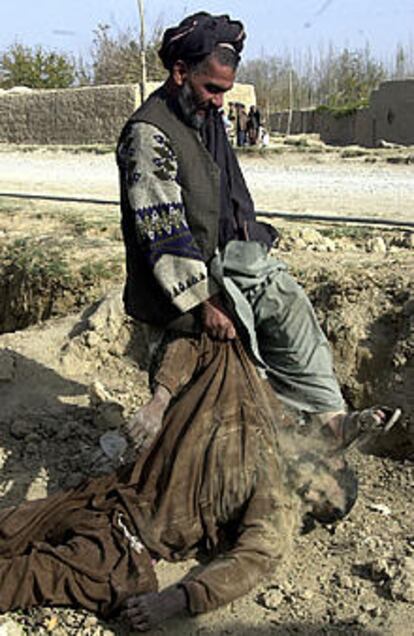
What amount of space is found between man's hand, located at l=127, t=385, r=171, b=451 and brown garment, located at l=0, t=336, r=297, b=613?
0.07 m

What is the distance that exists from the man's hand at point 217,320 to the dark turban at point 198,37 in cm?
89

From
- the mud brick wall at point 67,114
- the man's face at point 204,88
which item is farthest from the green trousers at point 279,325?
the mud brick wall at point 67,114

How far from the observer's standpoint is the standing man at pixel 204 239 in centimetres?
294

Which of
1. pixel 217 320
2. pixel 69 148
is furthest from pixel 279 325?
pixel 69 148

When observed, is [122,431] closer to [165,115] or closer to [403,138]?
[165,115]

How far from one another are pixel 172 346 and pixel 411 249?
2.94 m

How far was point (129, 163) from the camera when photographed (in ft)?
9.75

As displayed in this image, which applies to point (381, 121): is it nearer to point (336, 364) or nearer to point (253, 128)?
point (253, 128)

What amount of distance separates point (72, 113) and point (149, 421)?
820 inches

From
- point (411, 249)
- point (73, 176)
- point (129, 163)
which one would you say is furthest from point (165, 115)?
point (73, 176)

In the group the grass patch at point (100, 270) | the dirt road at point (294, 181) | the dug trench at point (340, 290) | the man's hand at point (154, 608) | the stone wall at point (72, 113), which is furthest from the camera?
the stone wall at point (72, 113)

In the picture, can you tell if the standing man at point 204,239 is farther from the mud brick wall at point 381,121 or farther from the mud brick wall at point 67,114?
the mud brick wall at point 381,121

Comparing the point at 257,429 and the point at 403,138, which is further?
the point at 403,138

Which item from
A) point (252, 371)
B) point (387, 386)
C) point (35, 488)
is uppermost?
point (252, 371)
